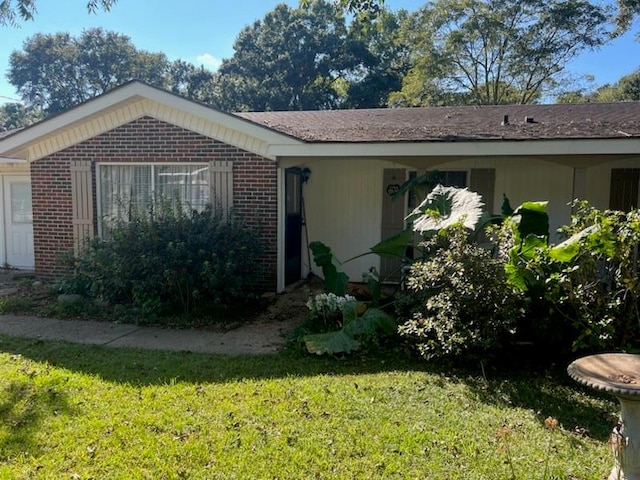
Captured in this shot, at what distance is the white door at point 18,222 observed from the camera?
11.6m

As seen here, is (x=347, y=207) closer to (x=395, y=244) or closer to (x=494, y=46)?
(x=395, y=244)

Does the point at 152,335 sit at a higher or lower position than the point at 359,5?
lower

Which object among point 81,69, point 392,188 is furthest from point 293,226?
point 81,69

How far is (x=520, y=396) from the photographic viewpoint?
4527 millimetres

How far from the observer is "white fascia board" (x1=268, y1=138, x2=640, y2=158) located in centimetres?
684

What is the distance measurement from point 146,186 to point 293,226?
2785 millimetres

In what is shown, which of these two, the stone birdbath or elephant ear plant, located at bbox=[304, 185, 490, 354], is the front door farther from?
the stone birdbath

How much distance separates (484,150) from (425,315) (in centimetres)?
301

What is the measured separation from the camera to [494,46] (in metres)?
26.5

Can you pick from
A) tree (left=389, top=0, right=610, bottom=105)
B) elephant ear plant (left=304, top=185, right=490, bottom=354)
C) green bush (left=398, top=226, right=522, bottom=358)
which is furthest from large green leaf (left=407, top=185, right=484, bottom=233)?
tree (left=389, top=0, right=610, bottom=105)

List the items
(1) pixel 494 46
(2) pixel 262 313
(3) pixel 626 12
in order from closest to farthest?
(2) pixel 262 313, (3) pixel 626 12, (1) pixel 494 46

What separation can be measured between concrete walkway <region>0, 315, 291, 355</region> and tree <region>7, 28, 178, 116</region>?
119ft

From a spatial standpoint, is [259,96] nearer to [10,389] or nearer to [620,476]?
[10,389]

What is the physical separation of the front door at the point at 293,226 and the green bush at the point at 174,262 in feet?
4.73
